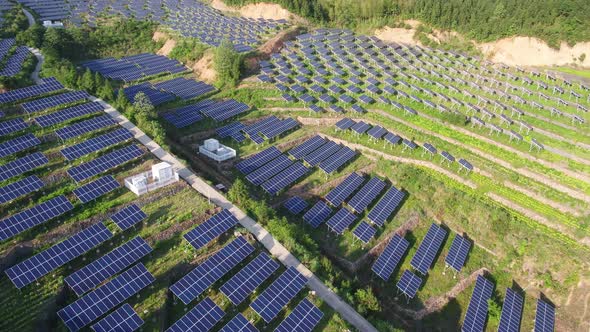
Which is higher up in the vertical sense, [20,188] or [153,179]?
[20,188]

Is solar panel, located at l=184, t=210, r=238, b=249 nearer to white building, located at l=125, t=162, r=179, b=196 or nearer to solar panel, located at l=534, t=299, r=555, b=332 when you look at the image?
white building, located at l=125, t=162, r=179, b=196

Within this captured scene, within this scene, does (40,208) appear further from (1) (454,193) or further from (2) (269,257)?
(1) (454,193)

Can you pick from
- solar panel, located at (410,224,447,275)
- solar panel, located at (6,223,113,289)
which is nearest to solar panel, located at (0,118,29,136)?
solar panel, located at (6,223,113,289)

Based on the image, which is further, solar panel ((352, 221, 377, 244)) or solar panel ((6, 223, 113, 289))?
solar panel ((352, 221, 377, 244))

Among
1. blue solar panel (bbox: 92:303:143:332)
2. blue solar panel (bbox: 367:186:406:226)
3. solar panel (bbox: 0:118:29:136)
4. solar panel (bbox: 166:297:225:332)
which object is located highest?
solar panel (bbox: 0:118:29:136)

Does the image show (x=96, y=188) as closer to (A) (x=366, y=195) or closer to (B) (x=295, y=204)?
(B) (x=295, y=204)

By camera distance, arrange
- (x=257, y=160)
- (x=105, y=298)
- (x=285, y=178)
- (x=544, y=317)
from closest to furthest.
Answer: (x=105, y=298) < (x=544, y=317) < (x=285, y=178) < (x=257, y=160)

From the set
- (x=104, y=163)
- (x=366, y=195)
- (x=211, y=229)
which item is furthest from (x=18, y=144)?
(x=366, y=195)
